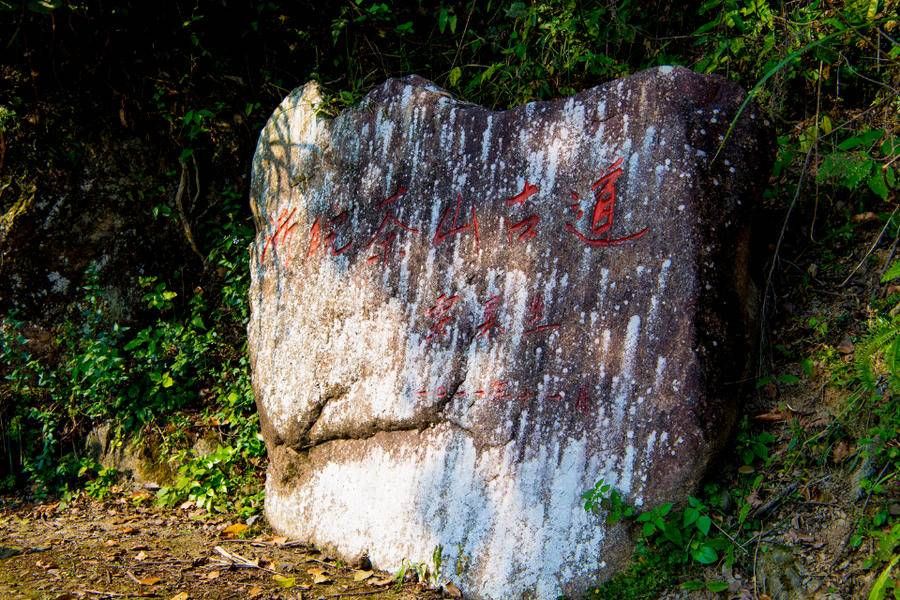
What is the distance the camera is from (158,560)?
345 cm

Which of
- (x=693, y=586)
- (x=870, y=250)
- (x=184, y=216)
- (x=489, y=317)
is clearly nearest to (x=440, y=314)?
(x=489, y=317)

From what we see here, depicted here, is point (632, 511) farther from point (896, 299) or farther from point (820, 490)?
point (896, 299)

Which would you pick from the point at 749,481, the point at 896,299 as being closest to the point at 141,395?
the point at 749,481

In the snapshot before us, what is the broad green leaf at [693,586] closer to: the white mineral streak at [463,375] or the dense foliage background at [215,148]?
the white mineral streak at [463,375]

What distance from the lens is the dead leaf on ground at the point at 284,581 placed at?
10.2 ft

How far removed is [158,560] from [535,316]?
2039 mm

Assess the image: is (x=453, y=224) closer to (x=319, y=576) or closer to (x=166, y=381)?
(x=319, y=576)

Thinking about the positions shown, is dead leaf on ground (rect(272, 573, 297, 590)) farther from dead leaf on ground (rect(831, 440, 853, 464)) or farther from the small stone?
the small stone

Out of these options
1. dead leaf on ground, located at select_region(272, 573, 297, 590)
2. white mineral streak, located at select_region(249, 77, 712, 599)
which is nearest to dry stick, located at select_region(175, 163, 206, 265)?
white mineral streak, located at select_region(249, 77, 712, 599)

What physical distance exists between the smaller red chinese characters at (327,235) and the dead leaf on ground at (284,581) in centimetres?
146

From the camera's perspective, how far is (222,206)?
502 cm

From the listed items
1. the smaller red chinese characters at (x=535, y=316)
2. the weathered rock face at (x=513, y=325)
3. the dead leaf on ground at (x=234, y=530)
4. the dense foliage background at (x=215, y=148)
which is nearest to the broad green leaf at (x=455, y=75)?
the dense foliage background at (x=215, y=148)

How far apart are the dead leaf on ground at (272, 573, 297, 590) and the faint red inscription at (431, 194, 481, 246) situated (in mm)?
1518

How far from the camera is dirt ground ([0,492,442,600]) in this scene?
3051 mm
